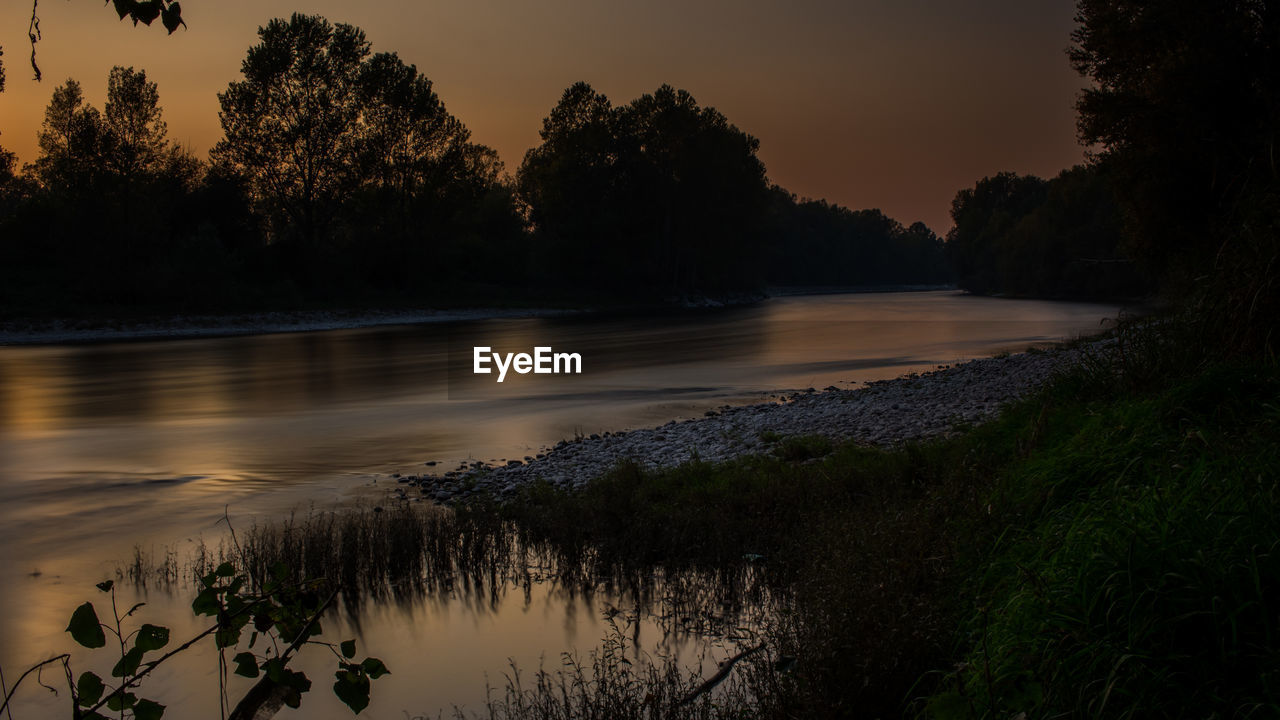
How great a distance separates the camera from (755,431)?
1588cm

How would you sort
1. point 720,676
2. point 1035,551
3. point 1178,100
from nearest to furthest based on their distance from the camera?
point 1035,551, point 720,676, point 1178,100

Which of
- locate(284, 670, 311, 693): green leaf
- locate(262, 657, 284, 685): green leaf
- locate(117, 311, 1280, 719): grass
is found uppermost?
locate(262, 657, 284, 685): green leaf

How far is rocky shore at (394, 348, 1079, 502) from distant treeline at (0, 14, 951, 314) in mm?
48396

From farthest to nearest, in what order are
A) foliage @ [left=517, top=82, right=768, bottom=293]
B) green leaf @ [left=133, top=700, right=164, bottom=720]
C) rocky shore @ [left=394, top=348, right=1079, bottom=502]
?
foliage @ [left=517, top=82, right=768, bottom=293] < rocky shore @ [left=394, top=348, right=1079, bottom=502] < green leaf @ [left=133, top=700, right=164, bottom=720]

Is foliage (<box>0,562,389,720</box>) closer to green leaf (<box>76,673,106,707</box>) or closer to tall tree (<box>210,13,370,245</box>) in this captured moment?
green leaf (<box>76,673,106,707</box>)

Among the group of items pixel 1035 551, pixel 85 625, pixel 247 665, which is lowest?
pixel 1035 551

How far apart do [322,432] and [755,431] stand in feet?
33.3

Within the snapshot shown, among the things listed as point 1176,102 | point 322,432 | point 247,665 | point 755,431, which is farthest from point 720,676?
point 1176,102

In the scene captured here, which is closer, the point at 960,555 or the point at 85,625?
the point at 85,625

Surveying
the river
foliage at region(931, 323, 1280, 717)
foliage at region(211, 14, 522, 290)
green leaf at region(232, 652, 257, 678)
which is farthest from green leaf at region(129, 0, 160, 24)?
foliage at region(211, 14, 522, 290)

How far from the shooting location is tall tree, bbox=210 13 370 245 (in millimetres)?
67812

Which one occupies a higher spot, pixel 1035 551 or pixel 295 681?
pixel 295 681

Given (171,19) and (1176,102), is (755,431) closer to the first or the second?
(1176,102)

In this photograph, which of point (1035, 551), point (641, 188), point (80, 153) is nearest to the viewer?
point (1035, 551)
